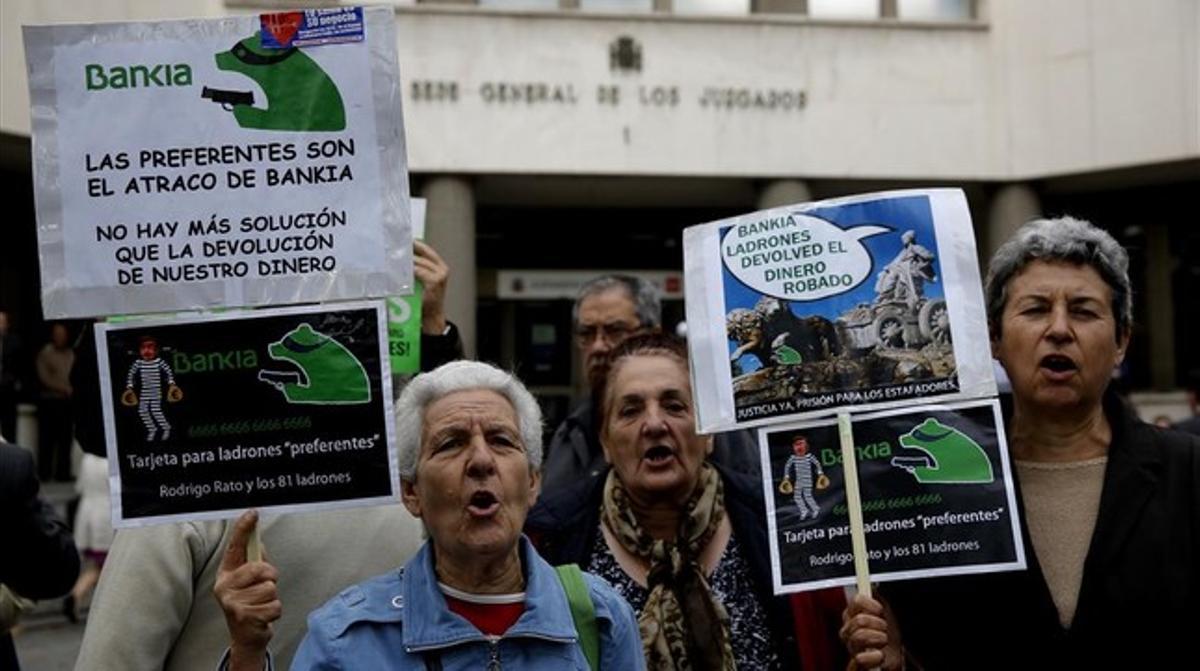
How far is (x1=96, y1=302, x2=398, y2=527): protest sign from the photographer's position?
10.3ft

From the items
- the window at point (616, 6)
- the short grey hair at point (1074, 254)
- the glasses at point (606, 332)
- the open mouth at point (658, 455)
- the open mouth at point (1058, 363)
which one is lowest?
the open mouth at point (658, 455)

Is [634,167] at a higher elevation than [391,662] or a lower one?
higher

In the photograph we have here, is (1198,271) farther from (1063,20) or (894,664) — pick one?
(894,664)

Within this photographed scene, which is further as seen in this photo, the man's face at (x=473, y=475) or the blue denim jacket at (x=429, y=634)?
the man's face at (x=473, y=475)

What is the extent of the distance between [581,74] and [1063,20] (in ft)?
20.2

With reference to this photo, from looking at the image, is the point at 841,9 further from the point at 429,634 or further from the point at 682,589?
the point at 429,634

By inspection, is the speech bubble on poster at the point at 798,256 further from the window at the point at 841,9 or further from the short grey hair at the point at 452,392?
the window at the point at 841,9

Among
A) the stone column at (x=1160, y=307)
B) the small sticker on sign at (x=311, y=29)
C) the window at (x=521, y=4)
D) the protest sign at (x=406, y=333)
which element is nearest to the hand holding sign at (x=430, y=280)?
the protest sign at (x=406, y=333)

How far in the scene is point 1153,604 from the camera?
3342 millimetres

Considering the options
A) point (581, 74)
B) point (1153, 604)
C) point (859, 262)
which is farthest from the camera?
point (581, 74)

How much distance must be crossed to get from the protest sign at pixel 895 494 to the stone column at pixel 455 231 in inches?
574

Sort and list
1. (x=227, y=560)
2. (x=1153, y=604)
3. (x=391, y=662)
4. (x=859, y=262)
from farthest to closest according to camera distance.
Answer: (x=859, y=262) < (x=1153, y=604) < (x=227, y=560) < (x=391, y=662)

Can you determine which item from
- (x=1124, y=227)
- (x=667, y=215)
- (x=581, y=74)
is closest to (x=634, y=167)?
(x=581, y=74)

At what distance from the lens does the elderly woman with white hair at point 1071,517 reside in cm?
336
